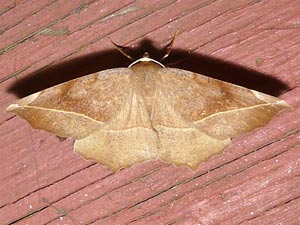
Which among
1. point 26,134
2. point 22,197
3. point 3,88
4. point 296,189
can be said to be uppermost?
point 3,88

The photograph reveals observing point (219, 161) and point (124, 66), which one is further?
point (124, 66)

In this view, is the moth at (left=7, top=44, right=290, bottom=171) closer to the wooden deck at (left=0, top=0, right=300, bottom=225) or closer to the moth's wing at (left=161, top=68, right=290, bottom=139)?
the moth's wing at (left=161, top=68, right=290, bottom=139)

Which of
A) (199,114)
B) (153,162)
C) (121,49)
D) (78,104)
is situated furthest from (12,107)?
(199,114)

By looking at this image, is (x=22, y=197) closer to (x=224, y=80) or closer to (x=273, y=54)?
(x=224, y=80)

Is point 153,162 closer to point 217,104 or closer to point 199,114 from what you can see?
point 199,114

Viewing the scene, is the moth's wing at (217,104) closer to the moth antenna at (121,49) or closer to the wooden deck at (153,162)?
the wooden deck at (153,162)

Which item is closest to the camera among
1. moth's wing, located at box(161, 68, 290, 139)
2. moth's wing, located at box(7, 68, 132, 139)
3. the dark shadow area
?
moth's wing, located at box(161, 68, 290, 139)

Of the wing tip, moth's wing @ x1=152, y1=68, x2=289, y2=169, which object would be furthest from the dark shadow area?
the wing tip

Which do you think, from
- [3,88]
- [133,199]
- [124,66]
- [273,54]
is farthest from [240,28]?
[3,88]

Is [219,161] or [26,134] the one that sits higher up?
[26,134]
